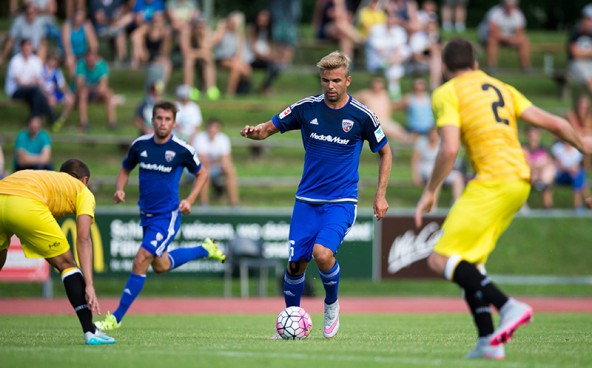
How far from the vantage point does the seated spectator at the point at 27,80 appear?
24.0 meters

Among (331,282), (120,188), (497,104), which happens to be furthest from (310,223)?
(120,188)

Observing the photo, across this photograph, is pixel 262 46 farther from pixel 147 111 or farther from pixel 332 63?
pixel 332 63

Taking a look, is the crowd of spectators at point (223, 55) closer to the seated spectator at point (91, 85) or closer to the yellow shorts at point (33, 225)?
the seated spectator at point (91, 85)

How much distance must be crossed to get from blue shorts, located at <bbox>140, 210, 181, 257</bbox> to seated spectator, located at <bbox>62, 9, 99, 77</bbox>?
1396 centimetres

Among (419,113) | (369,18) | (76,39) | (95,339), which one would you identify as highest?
(369,18)

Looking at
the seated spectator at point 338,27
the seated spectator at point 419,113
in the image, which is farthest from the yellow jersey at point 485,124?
the seated spectator at point 338,27

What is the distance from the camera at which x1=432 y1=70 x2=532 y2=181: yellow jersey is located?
7.97 metres

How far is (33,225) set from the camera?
360 inches

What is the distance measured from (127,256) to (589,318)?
30.2 feet

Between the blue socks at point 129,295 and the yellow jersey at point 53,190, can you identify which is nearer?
the yellow jersey at point 53,190

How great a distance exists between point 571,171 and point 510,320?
17.1m

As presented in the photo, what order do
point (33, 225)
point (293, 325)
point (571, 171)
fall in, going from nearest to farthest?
point (33, 225) → point (293, 325) → point (571, 171)

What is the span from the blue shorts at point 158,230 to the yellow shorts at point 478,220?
5.78 meters

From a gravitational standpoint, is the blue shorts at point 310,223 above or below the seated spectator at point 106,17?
below
